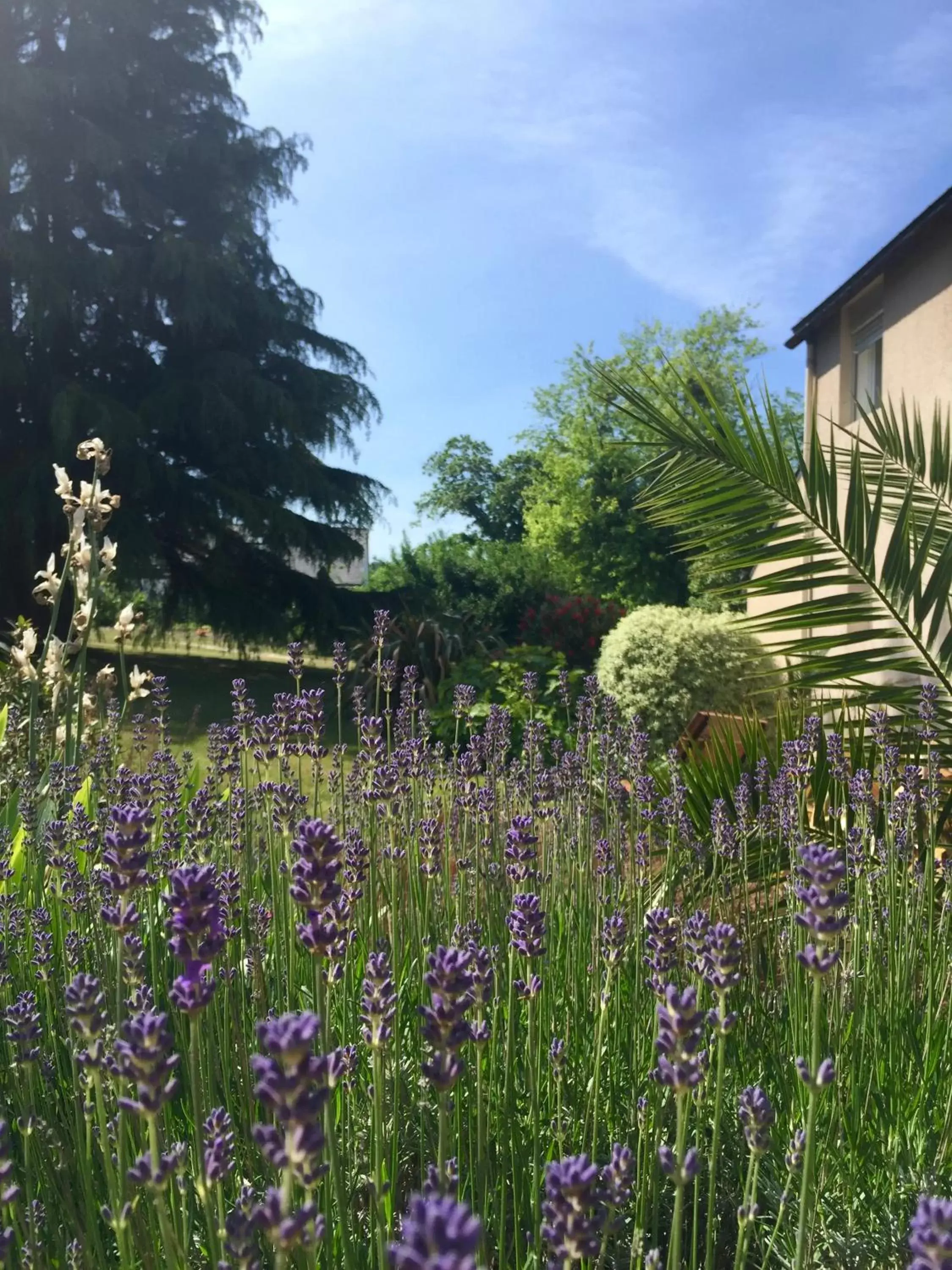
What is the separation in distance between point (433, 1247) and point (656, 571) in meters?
27.5

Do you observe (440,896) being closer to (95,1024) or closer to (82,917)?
(82,917)

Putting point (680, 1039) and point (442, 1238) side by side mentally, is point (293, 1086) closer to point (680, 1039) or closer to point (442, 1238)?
point (442, 1238)

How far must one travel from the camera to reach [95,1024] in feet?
4.06

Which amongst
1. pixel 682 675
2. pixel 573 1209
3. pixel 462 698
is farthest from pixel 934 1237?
pixel 682 675

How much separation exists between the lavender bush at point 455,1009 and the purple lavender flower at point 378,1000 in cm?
1

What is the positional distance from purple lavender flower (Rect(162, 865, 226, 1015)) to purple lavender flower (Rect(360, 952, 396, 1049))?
0.20 metres

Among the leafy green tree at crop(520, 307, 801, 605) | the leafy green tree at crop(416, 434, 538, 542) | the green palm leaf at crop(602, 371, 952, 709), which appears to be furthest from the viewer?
the leafy green tree at crop(416, 434, 538, 542)

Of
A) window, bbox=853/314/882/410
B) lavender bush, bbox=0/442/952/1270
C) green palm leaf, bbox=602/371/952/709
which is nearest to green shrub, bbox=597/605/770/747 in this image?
green palm leaf, bbox=602/371/952/709

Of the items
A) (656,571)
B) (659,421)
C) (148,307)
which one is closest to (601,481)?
(656,571)

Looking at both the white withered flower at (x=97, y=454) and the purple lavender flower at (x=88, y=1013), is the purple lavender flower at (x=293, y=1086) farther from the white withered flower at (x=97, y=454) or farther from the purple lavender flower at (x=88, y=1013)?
the white withered flower at (x=97, y=454)

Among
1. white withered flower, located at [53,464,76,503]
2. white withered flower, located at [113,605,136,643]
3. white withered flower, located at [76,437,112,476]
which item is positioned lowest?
white withered flower, located at [113,605,136,643]

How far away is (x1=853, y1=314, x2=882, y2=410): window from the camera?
11.8 m

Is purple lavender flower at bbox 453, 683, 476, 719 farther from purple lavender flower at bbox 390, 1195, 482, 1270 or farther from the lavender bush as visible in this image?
purple lavender flower at bbox 390, 1195, 482, 1270

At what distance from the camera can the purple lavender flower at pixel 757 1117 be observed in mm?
1325
